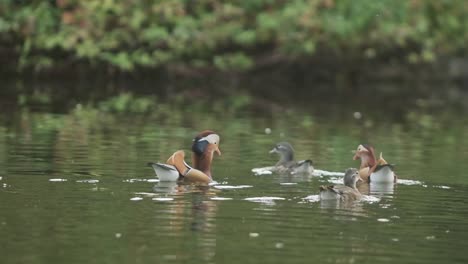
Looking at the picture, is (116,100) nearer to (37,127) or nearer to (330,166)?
(37,127)

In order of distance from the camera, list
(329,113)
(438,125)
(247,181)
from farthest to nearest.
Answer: (329,113) → (438,125) → (247,181)

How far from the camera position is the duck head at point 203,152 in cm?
1742

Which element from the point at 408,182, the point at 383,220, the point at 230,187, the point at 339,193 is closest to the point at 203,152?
the point at 230,187

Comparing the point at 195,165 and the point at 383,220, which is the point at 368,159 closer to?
the point at 195,165

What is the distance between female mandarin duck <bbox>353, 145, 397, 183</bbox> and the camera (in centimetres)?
1727

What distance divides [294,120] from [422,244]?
60.1ft

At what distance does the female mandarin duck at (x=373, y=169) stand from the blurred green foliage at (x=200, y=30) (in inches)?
901

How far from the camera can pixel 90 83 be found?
43656 mm

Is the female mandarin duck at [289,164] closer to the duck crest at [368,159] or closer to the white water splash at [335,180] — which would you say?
the white water splash at [335,180]

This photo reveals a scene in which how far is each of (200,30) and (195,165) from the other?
26.9m

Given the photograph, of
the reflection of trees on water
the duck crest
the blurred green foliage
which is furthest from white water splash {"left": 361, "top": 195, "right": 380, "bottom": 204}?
the blurred green foliage

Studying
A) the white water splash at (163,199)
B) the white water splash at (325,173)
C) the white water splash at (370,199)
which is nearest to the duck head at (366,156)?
the white water splash at (325,173)

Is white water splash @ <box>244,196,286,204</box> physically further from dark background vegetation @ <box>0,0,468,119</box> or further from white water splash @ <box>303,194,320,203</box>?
dark background vegetation @ <box>0,0,468,119</box>

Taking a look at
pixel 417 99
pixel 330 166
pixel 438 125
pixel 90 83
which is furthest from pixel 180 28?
pixel 330 166
